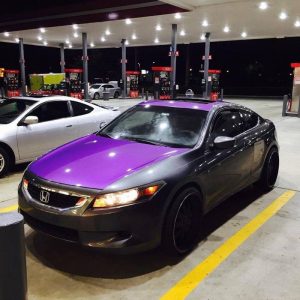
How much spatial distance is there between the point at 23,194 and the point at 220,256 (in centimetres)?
208

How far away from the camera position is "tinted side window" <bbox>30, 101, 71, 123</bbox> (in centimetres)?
734

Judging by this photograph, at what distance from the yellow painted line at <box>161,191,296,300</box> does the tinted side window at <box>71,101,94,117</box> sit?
4318mm

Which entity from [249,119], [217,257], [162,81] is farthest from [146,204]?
[162,81]

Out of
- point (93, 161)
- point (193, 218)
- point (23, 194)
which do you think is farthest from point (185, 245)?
point (23, 194)

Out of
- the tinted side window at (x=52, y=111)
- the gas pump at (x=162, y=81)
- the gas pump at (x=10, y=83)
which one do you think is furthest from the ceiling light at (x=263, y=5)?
the gas pump at (x=10, y=83)

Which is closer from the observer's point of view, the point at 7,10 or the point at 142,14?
the point at 142,14

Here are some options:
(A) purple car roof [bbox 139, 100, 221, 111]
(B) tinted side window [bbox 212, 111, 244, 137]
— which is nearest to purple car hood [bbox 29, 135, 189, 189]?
(B) tinted side window [bbox 212, 111, 244, 137]

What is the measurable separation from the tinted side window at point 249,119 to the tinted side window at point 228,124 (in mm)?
141

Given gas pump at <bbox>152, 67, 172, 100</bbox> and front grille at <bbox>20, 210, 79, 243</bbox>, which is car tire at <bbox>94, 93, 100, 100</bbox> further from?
front grille at <bbox>20, 210, 79, 243</bbox>

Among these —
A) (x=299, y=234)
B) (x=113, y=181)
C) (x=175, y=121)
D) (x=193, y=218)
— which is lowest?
(x=299, y=234)

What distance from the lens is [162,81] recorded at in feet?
96.3

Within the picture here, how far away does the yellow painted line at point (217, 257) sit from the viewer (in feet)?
10.8

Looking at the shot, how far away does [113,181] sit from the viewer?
346cm

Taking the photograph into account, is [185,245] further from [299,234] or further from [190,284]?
[299,234]
